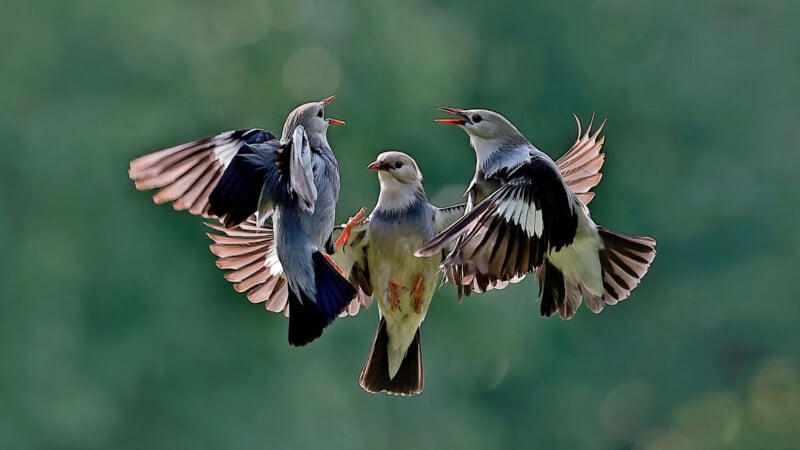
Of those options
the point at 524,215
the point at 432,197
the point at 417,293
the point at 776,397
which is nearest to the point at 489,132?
the point at 524,215

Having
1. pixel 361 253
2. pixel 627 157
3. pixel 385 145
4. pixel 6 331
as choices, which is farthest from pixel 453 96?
pixel 361 253

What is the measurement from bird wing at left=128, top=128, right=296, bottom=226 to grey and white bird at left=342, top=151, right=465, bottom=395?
35 cm

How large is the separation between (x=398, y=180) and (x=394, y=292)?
0.20 meters

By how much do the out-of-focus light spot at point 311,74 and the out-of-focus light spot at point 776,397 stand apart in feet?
9.58

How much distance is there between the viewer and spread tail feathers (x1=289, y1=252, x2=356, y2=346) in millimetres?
1978

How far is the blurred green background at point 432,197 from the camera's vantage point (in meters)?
6.29

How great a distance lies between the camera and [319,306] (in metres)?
2.00

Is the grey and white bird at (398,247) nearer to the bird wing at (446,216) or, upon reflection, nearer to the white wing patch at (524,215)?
the bird wing at (446,216)

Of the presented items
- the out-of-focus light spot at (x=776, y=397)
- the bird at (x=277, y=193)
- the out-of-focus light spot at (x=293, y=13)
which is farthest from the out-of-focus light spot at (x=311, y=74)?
the bird at (x=277, y=193)

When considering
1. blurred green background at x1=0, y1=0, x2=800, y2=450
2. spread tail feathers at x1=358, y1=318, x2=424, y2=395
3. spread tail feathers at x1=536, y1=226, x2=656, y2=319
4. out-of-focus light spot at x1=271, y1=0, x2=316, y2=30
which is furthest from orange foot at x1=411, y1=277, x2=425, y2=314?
out-of-focus light spot at x1=271, y1=0, x2=316, y2=30

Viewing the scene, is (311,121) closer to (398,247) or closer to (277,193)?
(277,193)

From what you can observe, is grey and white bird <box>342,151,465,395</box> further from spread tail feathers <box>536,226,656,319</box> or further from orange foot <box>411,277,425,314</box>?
spread tail feathers <box>536,226,656,319</box>

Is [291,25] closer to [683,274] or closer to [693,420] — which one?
[683,274]

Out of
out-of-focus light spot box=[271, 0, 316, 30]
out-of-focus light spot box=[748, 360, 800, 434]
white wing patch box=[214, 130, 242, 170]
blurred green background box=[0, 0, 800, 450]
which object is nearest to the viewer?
white wing patch box=[214, 130, 242, 170]
